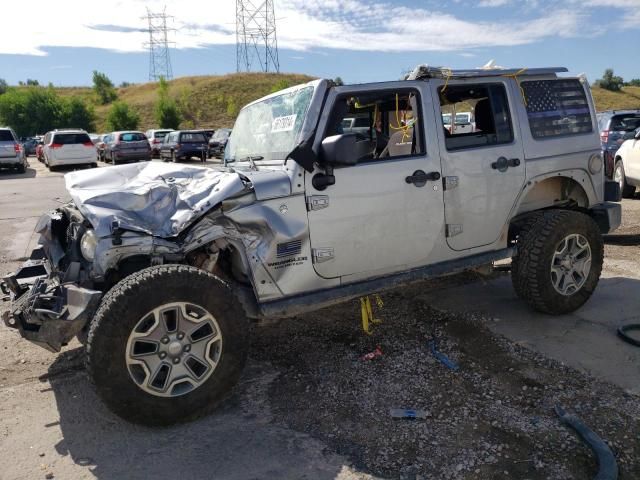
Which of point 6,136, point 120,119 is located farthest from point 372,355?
point 120,119

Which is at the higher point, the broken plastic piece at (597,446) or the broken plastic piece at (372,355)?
the broken plastic piece at (372,355)

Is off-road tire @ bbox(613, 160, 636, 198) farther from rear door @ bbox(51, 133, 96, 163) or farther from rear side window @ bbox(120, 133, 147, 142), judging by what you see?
rear side window @ bbox(120, 133, 147, 142)

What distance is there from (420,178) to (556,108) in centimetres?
171

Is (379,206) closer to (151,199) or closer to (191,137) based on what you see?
(151,199)

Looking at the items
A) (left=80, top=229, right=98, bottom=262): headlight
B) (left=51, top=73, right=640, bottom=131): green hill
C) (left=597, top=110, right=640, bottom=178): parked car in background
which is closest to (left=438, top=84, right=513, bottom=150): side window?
(left=80, top=229, right=98, bottom=262): headlight

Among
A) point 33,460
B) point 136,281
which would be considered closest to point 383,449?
point 136,281

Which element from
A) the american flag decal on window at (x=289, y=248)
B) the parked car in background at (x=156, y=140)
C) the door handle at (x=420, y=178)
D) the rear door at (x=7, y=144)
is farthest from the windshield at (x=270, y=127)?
the parked car in background at (x=156, y=140)

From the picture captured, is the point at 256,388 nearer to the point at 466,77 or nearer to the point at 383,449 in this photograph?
the point at 383,449

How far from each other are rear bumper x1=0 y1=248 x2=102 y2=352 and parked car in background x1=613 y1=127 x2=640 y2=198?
9.92 m

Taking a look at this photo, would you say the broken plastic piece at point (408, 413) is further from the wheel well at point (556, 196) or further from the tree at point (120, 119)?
the tree at point (120, 119)

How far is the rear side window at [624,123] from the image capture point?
42.3 feet

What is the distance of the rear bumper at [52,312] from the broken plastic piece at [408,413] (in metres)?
1.88

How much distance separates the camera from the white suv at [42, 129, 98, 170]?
2333 cm

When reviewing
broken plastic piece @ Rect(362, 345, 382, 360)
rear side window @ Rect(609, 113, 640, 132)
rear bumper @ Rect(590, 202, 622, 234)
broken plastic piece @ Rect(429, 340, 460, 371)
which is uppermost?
rear side window @ Rect(609, 113, 640, 132)
